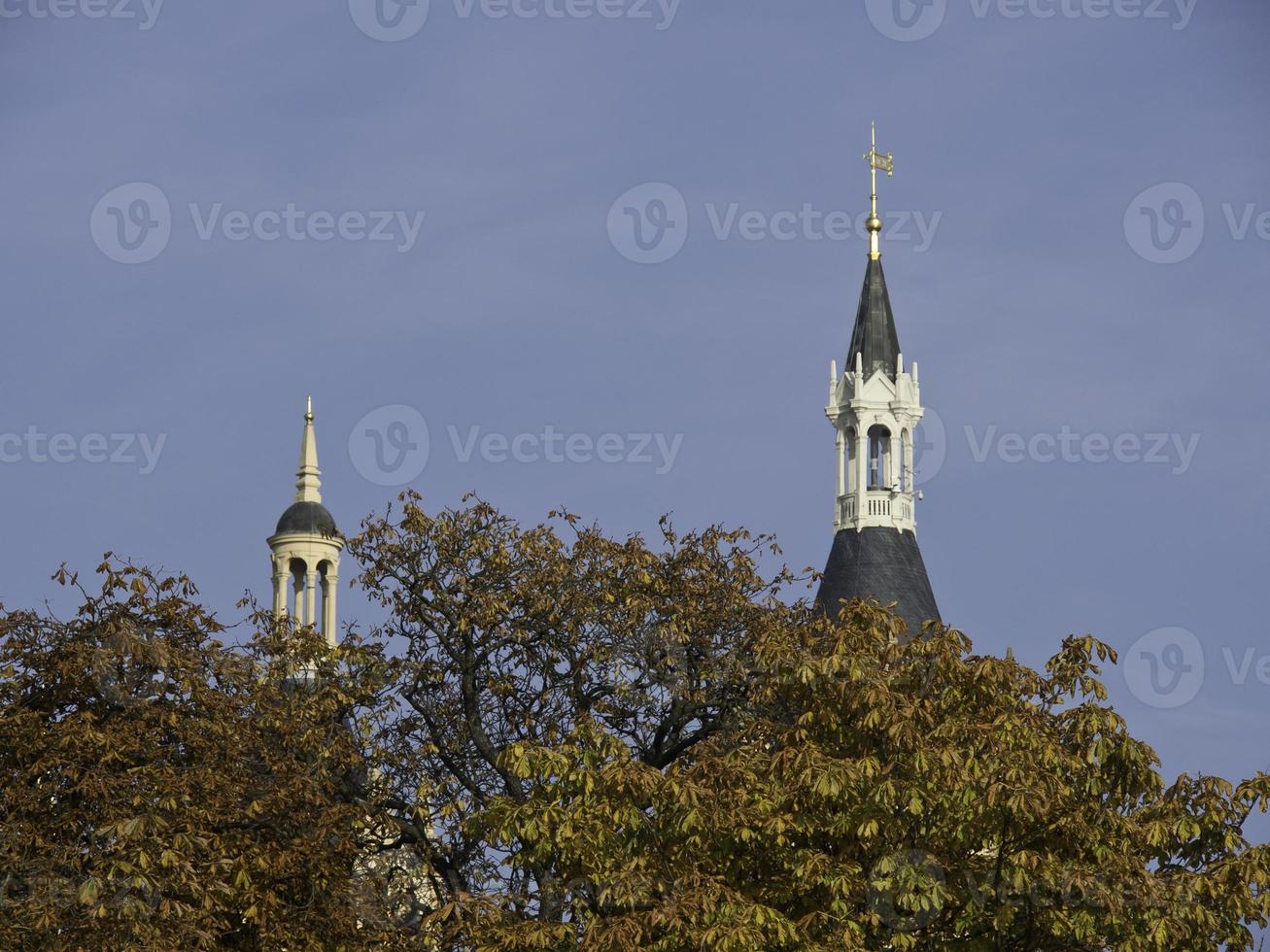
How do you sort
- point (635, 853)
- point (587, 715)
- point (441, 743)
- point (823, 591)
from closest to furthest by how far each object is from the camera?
1. point (635, 853)
2. point (587, 715)
3. point (441, 743)
4. point (823, 591)

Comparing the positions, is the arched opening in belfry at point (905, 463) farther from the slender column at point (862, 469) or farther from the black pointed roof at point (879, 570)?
the black pointed roof at point (879, 570)

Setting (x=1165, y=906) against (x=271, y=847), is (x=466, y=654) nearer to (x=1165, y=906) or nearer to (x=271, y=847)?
(x=271, y=847)

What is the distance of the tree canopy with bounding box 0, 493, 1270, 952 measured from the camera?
3581 cm

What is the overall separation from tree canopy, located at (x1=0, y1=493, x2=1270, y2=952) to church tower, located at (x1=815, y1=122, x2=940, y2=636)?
121 ft

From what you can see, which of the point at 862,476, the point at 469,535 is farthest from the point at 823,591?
the point at 469,535

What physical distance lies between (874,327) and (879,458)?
13.7 ft

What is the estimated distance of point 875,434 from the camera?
3504 inches

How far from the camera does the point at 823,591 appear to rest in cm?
8312

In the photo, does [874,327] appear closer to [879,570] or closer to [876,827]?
[879,570]

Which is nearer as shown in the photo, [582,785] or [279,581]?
[582,785]

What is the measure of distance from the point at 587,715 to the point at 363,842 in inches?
174

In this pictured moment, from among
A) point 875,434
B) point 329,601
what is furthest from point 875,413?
point 329,601

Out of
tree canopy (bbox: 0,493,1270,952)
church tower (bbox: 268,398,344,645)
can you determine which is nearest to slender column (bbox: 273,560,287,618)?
church tower (bbox: 268,398,344,645)

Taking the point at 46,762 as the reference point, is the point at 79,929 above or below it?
below
